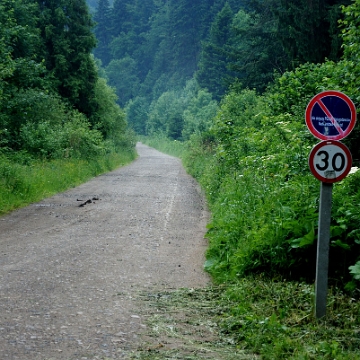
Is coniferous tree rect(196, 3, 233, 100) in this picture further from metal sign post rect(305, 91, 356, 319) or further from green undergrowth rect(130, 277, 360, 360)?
metal sign post rect(305, 91, 356, 319)

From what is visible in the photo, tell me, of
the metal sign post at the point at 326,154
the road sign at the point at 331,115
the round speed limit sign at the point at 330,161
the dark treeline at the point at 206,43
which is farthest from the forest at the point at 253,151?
the road sign at the point at 331,115

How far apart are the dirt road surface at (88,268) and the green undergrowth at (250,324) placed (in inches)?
11.9

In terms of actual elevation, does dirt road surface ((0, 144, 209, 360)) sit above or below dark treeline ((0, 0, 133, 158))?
below

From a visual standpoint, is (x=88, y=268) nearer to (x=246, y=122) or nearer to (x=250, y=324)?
(x=250, y=324)

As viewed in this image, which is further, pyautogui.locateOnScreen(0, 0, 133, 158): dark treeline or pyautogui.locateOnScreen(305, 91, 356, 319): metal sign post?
pyautogui.locateOnScreen(0, 0, 133, 158): dark treeline

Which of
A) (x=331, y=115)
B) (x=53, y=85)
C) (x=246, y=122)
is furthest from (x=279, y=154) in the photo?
(x=53, y=85)

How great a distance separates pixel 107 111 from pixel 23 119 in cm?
1738

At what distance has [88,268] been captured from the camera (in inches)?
340

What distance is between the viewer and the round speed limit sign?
6.06 metres

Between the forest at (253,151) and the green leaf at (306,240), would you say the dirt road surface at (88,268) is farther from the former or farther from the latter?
the green leaf at (306,240)

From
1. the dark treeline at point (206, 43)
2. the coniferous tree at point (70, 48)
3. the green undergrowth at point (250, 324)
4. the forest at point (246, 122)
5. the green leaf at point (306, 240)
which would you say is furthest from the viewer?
the coniferous tree at point (70, 48)

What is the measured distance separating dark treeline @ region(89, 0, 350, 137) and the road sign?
46.0ft

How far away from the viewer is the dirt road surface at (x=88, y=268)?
5664 millimetres

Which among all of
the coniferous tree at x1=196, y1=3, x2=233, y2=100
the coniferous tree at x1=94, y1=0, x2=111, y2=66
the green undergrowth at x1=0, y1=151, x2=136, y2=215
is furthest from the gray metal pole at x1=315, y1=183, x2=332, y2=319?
the coniferous tree at x1=94, y1=0, x2=111, y2=66
